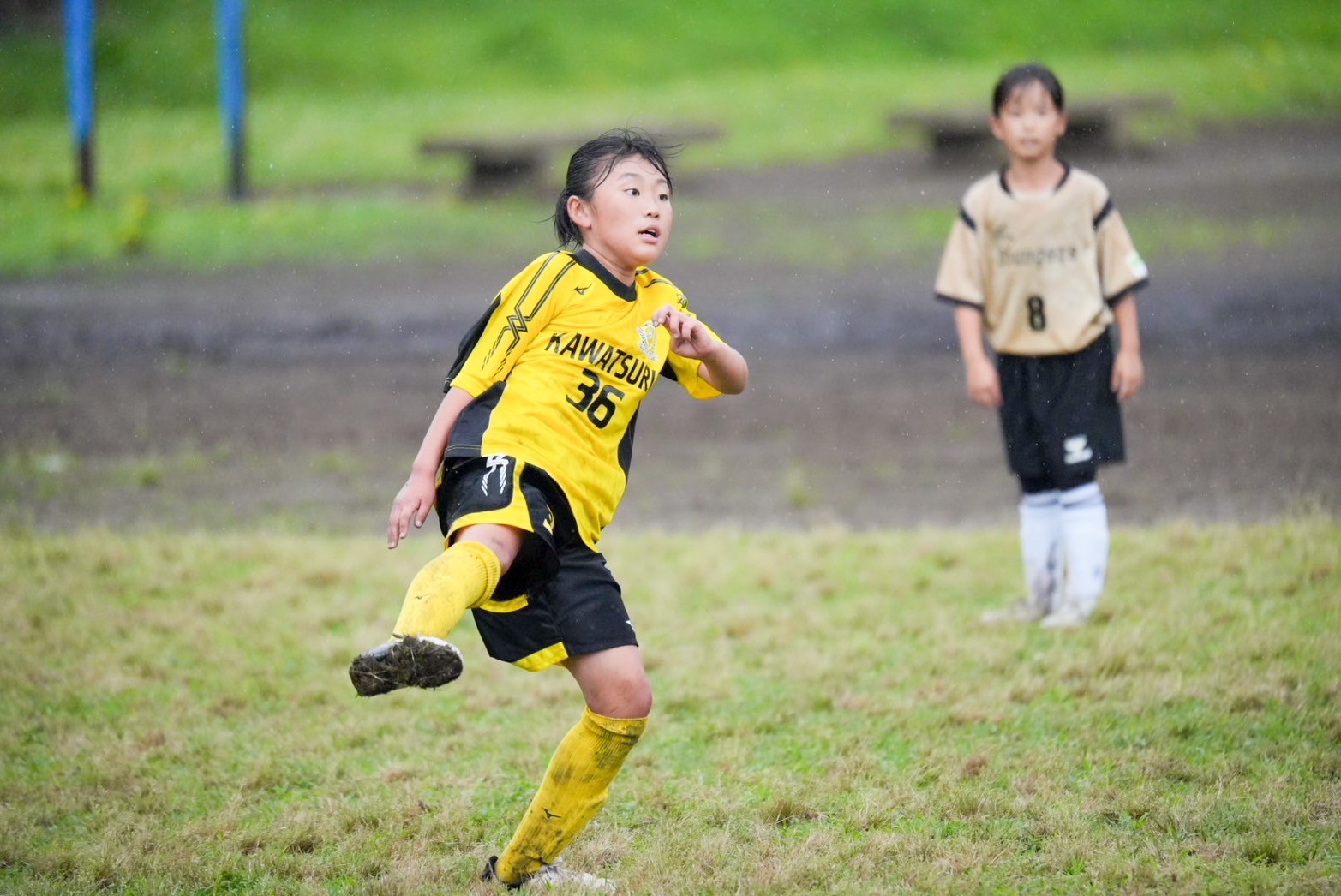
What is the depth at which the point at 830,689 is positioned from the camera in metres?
4.30

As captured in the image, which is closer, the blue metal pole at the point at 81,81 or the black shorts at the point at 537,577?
the black shorts at the point at 537,577

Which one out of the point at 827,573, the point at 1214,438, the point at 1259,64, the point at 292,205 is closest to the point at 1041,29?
the point at 1259,64

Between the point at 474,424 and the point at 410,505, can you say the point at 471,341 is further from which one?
the point at 410,505

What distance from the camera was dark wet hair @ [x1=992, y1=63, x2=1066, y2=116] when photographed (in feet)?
15.2

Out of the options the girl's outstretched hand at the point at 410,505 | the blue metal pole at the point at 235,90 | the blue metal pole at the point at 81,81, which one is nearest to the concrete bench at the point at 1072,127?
the blue metal pole at the point at 235,90

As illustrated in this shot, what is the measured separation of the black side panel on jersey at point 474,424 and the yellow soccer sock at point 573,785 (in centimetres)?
57

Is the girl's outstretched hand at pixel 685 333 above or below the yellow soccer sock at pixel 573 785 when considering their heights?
above

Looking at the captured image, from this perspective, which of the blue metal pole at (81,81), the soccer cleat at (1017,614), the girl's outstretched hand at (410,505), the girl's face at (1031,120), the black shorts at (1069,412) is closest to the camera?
→ the girl's outstretched hand at (410,505)

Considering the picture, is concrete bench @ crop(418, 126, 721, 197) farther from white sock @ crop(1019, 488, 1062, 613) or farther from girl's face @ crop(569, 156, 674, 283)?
girl's face @ crop(569, 156, 674, 283)

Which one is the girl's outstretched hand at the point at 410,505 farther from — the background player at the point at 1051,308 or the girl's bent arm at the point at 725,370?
the background player at the point at 1051,308

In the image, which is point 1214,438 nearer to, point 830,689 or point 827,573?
point 827,573

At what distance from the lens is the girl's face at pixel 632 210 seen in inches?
→ 118

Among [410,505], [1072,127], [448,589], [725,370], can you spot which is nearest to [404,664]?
[448,589]

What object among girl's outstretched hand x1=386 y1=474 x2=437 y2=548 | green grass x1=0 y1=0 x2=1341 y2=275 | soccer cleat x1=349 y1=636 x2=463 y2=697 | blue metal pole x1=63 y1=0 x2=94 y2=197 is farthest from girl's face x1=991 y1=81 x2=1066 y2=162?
blue metal pole x1=63 y1=0 x2=94 y2=197
